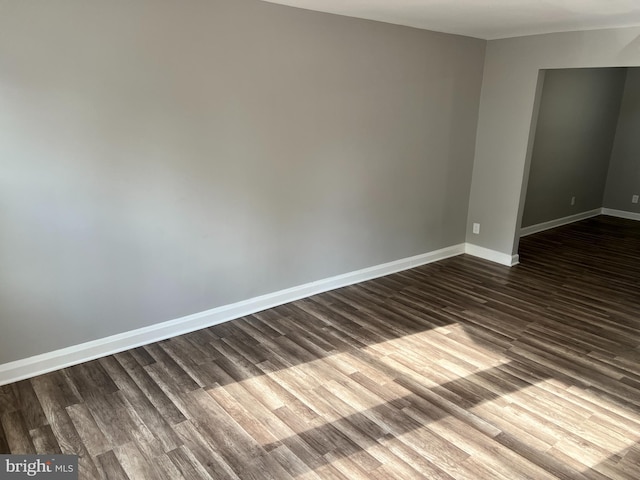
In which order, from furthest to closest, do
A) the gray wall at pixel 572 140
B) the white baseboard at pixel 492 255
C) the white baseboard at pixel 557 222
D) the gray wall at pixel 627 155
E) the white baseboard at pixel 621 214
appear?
the white baseboard at pixel 621 214, the gray wall at pixel 627 155, the white baseboard at pixel 557 222, the gray wall at pixel 572 140, the white baseboard at pixel 492 255

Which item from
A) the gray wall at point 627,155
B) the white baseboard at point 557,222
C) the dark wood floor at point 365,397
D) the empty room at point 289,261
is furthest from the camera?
the gray wall at point 627,155

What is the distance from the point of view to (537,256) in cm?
524

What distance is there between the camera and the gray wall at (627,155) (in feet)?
21.4

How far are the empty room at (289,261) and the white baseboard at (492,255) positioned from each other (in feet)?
0.21

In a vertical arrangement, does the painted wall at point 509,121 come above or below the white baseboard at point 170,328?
above

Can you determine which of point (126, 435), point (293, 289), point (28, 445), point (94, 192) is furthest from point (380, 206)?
point (28, 445)

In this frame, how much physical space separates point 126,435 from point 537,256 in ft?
14.8

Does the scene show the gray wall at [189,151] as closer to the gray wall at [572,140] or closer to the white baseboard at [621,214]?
the gray wall at [572,140]

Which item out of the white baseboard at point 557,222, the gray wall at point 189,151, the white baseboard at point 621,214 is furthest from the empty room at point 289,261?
the white baseboard at point 621,214

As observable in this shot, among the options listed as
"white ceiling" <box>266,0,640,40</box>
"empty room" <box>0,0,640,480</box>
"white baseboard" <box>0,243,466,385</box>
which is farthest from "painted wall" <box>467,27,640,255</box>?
"white baseboard" <box>0,243,466,385</box>

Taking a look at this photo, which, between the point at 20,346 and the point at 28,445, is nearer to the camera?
the point at 28,445

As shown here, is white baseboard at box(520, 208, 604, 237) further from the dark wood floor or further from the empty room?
the dark wood floor

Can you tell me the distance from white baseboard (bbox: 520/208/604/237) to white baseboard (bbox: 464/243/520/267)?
3.38 ft

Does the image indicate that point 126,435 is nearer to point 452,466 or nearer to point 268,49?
point 452,466
